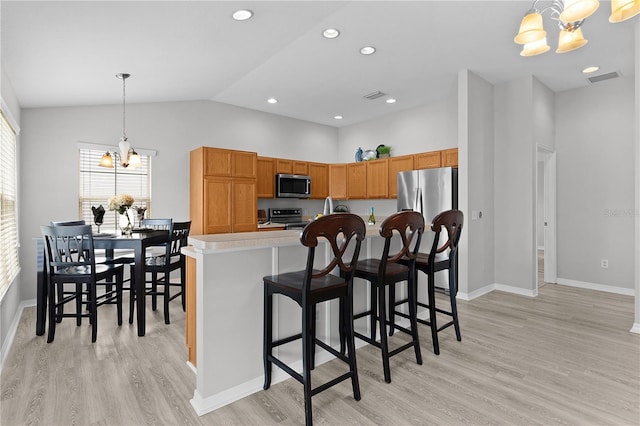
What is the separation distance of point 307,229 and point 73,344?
2.51 metres

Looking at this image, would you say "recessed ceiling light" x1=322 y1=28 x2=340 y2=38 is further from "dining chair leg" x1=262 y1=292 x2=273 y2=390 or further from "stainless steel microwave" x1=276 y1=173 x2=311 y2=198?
"stainless steel microwave" x1=276 y1=173 x2=311 y2=198

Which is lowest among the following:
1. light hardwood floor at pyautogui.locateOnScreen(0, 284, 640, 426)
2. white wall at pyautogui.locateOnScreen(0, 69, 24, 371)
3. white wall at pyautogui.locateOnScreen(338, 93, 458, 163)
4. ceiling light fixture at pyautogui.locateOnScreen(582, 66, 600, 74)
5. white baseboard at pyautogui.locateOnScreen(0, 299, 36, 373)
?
light hardwood floor at pyautogui.locateOnScreen(0, 284, 640, 426)

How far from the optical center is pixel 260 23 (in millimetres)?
2961

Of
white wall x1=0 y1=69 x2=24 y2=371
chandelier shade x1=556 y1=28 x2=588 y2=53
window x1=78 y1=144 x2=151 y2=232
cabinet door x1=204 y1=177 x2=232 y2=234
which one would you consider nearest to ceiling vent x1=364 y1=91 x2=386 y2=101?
cabinet door x1=204 y1=177 x2=232 y2=234

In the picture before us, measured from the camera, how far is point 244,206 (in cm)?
523

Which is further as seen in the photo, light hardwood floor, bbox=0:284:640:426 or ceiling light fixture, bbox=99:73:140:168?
ceiling light fixture, bbox=99:73:140:168

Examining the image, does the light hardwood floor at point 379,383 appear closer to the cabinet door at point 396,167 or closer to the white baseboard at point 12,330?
the white baseboard at point 12,330

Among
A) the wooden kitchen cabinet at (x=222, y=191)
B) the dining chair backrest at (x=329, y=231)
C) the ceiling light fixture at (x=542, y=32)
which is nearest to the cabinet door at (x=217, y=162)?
the wooden kitchen cabinet at (x=222, y=191)

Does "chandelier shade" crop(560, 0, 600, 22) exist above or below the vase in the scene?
above

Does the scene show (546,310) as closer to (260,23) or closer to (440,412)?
(440,412)

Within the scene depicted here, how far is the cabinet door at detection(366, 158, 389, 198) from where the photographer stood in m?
5.86

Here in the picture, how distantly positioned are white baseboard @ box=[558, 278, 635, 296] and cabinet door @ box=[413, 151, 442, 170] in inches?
98.3

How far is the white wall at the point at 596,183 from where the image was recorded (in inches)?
173

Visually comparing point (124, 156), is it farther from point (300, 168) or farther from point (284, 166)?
point (300, 168)
